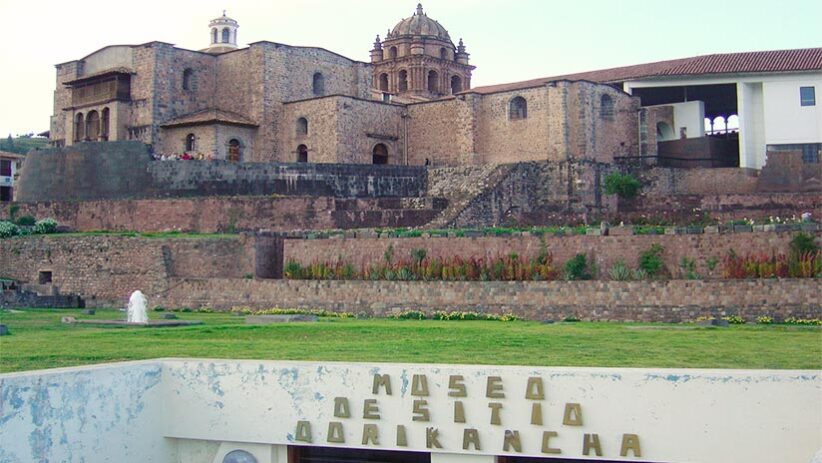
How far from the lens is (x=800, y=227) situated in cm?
1802

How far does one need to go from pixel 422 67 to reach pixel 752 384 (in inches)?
1594

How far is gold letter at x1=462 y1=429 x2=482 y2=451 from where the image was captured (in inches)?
307

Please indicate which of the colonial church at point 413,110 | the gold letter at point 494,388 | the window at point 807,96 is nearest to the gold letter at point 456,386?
the gold letter at point 494,388

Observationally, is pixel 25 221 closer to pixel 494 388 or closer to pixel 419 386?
pixel 419 386

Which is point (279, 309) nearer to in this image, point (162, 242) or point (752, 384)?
point (162, 242)

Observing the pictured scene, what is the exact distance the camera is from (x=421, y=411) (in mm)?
7906

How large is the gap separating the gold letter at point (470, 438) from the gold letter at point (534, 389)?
21.0 inches

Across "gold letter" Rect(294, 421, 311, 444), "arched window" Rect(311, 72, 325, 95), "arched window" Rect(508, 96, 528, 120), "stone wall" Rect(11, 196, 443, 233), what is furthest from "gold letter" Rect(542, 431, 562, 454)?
"arched window" Rect(311, 72, 325, 95)

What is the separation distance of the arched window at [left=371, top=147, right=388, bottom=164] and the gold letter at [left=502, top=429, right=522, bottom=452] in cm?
2784

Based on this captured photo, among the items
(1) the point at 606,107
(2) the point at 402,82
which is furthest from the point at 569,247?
(2) the point at 402,82

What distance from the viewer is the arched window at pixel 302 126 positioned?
1342 inches

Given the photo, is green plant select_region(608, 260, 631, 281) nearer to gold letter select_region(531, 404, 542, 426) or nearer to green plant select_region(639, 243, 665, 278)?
green plant select_region(639, 243, 665, 278)

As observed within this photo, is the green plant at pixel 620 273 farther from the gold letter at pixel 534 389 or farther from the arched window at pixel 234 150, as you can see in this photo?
the arched window at pixel 234 150

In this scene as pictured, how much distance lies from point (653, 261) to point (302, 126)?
1801 centimetres
